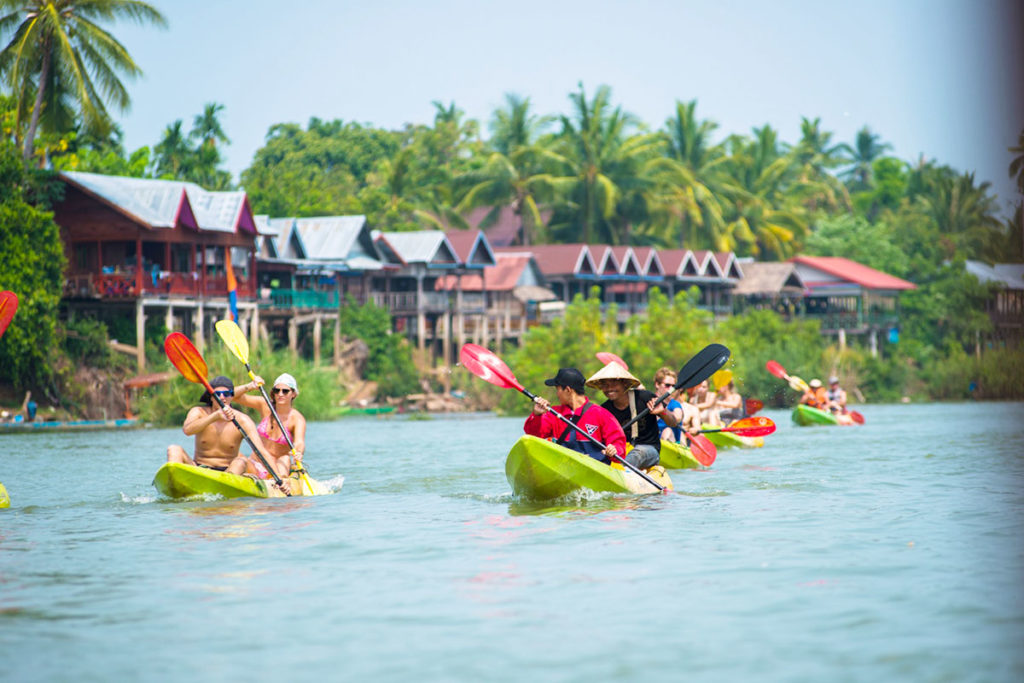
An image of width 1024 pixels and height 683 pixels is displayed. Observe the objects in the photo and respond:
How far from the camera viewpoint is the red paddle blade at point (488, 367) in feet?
39.7

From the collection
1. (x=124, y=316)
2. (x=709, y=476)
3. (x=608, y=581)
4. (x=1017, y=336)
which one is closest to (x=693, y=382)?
(x=709, y=476)

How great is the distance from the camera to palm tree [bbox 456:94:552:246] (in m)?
51.0

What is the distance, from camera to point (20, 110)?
33.0 meters

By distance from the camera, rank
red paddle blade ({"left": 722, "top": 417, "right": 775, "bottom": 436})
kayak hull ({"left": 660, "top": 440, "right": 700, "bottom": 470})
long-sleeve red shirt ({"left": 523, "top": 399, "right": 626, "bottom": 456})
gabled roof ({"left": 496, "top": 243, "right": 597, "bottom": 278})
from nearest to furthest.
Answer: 1. long-sleeve red shirt ({"left": 523, "top": 399, "right": 626, "bottom": 456})
2. kayak hull ({"left": 660, "top": 440, "right": 700, "bottom": 470})
3. red paddle blade ({"left": 722, "top": 417, "right": 775, "bottom": 436})
4. gabled roof ({"left": 496, "top": 243, "right": 597, "bottom": 278})

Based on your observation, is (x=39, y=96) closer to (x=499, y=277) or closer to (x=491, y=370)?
(x=499, y=277)

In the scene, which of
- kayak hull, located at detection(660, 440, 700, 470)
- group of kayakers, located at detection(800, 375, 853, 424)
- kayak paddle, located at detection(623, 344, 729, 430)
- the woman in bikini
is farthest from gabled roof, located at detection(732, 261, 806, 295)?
the woman in bikini

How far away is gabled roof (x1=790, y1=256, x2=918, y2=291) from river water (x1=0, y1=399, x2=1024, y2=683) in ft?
139

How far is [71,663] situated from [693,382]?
778 cm

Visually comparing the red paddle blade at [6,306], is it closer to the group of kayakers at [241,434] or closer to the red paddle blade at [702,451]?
the group of kayakers at [241,434]

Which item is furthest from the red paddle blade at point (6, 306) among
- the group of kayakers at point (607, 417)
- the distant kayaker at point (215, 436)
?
the group of kayakers at point (607, 417)

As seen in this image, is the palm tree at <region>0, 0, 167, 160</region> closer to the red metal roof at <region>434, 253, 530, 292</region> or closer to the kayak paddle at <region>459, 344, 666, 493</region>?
the red metal roof at <region>434, 253, 530, 292</region>

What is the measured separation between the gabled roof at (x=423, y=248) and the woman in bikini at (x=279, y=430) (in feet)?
105

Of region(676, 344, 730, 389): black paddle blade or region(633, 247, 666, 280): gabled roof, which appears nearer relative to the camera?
region(676, 344, 730, 389): black paddle blade

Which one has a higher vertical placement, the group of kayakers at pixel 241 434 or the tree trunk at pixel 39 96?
the tree trunk at pixel 39 96
